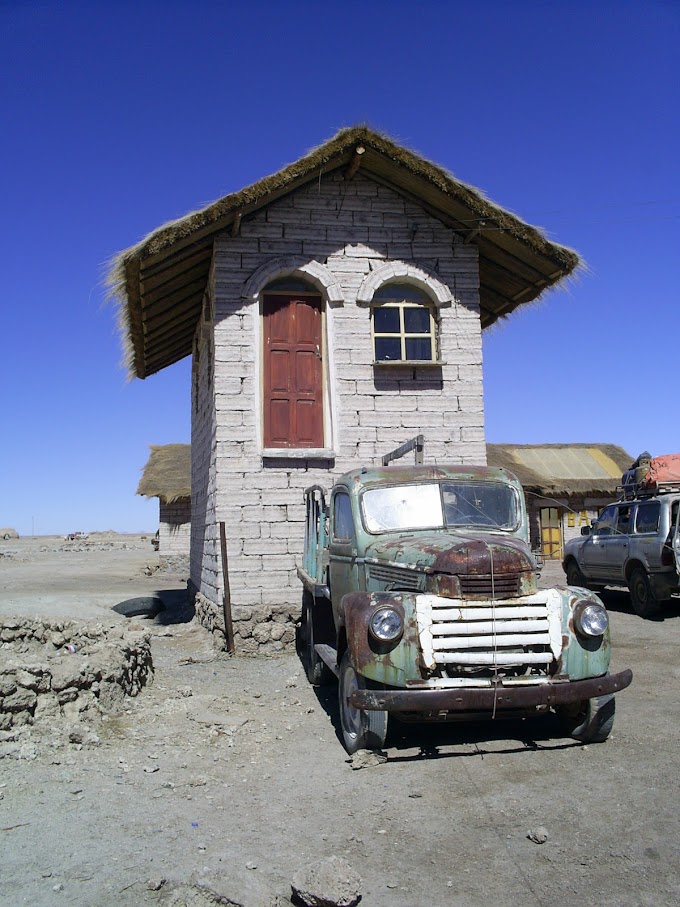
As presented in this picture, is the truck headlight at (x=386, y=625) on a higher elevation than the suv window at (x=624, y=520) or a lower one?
lower

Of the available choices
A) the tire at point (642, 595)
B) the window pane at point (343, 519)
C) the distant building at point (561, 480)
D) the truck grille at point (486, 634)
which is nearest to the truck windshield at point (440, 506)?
the window pane at point (343, 519)

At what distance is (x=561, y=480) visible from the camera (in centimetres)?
2384

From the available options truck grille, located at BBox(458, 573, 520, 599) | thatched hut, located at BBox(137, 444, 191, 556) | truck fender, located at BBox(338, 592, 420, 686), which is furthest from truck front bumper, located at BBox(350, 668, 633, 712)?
thatched hut, located at BBox(137, 444, 191, 556)

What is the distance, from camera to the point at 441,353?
1112 cm

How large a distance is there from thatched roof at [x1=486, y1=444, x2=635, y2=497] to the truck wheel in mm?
17047

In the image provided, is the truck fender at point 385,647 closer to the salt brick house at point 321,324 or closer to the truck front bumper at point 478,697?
the truck front bumper at point 478,697

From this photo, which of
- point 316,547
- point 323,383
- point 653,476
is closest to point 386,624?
point 316,547

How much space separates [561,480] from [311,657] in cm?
1732

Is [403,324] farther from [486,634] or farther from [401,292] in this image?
[486,634]

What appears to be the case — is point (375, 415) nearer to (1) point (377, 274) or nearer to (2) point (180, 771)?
(1) point (377, 274)

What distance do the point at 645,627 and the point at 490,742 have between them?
6.99 m

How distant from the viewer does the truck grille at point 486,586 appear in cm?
537

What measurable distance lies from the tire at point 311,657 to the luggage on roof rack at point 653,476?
25.3 ft

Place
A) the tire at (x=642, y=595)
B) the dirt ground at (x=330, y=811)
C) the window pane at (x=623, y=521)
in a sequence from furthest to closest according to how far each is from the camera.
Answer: the window pane at (x=623, y=521), the tire at (x=642, y=595), the dirt ground at (x=330, y=811)
